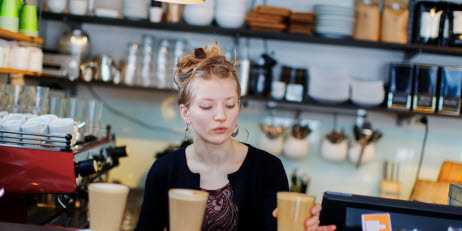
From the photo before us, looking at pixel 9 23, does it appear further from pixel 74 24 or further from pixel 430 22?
pixel 430 22

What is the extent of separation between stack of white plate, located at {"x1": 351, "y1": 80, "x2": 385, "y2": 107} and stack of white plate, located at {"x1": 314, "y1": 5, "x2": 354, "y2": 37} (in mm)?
319

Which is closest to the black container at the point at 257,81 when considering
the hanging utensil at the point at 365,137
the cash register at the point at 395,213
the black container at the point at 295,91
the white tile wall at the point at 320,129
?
the black container at the point at 295,91

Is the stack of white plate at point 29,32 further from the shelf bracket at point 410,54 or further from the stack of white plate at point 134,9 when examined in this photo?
the shelf bracket at point 410,54

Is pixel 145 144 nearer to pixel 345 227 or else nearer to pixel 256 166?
pixel 256 166

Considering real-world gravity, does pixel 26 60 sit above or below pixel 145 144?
above

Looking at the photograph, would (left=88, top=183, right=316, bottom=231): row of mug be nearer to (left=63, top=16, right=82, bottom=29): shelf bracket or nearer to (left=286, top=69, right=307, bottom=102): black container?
(left=286, top=69, right=307, bottom=102): black container

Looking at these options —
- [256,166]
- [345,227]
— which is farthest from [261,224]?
[345,227]

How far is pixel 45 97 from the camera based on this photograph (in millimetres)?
2076

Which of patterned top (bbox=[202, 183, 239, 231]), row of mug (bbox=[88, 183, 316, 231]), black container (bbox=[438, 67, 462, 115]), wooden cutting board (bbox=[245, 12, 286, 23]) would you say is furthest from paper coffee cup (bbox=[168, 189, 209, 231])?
black container (bbox=[438, 67, 462, 115])

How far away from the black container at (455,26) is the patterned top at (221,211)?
200 cm

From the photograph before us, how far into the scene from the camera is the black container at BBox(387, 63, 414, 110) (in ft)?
9.00

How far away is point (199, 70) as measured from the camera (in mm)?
1404

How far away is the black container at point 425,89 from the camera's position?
274cm

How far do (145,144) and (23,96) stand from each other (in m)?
1.13
